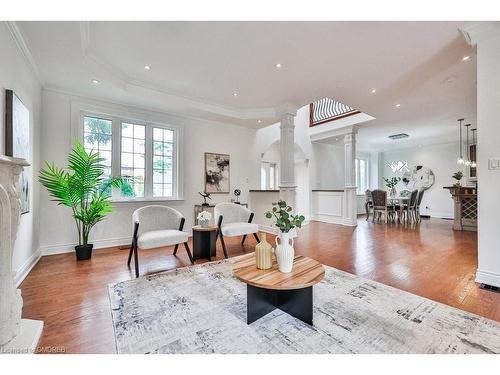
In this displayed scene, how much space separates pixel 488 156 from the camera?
234 centimetres

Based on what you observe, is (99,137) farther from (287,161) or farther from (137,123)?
(287,161)

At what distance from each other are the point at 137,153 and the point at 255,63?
2.85m

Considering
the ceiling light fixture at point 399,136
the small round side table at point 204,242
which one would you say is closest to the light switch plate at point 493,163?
the small round side table at point 204,242

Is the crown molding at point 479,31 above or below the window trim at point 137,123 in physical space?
above

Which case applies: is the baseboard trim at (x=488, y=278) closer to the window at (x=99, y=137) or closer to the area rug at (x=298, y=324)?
the area rug at (x=298, y=324)

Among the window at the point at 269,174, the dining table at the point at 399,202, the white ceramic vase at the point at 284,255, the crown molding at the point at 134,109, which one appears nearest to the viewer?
the white ceramic vase at the point at 284,255

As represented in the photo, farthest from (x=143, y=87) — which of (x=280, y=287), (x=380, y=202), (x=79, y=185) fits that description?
(x=380, y=202)

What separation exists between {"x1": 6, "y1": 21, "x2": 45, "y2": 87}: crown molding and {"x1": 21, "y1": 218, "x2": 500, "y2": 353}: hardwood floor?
2.64 metres

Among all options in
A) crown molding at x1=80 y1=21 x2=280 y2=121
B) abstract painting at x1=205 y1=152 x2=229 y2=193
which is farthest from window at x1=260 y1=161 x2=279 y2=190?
crown molding at x1=80 y1=21 x2=280 y2=121

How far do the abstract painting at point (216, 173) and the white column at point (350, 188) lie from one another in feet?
11.4

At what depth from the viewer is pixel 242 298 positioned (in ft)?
7.10

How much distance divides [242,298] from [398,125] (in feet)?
21.3

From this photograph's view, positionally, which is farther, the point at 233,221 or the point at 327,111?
the point at 327,111

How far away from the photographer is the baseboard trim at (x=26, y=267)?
252 cm
